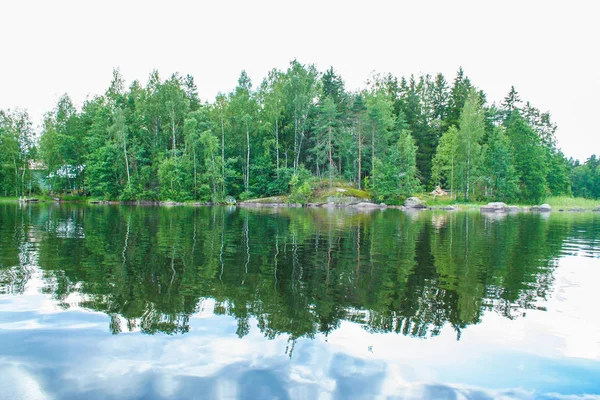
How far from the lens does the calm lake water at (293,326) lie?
4.88m

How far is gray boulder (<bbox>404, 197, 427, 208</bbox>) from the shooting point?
184ft

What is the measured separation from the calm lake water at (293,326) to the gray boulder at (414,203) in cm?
4327

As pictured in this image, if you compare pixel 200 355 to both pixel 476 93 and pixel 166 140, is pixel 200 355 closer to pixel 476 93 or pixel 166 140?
pixel 166 140

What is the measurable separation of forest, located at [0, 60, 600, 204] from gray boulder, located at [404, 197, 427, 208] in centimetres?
187

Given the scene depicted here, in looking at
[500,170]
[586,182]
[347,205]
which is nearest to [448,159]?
[500,170]

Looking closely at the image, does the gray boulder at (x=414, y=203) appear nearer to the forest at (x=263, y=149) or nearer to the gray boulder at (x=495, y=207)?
the forest at (x=263, y=149)

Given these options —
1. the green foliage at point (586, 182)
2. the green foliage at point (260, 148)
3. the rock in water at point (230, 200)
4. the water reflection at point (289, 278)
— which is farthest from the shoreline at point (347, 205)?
the green foliage at point (586, 182)

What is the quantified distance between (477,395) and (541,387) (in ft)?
3.25

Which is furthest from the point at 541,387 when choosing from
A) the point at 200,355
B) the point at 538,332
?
the point at 200,355

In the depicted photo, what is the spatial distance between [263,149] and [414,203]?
27425 mm

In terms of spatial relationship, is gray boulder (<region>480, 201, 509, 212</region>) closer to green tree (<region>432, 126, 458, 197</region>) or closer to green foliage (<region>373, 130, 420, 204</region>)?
green tree (<region>432, 126, 458, 197</region>)

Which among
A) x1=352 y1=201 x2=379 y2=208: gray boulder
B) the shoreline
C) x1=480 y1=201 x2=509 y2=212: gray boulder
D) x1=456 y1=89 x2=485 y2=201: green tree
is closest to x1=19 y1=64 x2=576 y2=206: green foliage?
x1=456 y1=89 x2=485 y2=201: green tree

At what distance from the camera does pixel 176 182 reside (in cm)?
6009

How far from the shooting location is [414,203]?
56406 millimetres
